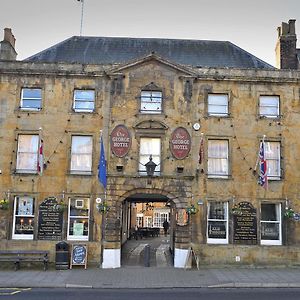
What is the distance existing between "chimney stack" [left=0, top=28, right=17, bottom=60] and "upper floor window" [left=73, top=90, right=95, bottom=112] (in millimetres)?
5217

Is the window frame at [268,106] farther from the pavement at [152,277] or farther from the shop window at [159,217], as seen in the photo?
the shop window at [159,217]

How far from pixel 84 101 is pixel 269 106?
10.0 metres

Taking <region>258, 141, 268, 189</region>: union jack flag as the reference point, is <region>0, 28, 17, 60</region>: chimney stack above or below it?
above

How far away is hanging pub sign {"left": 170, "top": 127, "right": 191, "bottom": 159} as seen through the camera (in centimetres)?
2223

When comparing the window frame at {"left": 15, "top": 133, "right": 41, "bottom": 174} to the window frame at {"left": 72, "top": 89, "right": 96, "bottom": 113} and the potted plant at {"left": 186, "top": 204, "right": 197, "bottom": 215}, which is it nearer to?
the window frame at {"left": 72, "top": 89, "right": 96, "bottom": 113}

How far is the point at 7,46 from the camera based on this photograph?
24.7 metres

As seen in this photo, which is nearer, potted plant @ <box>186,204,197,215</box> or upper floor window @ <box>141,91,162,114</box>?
potted plant @ <box>186,204,197,215</box>

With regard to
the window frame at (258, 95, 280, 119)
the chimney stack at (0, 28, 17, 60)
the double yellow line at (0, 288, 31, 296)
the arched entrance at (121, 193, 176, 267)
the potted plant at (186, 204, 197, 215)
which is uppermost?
the chimney stack at (0, 28, 17, 60)

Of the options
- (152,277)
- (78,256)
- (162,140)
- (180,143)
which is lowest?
(152,277)

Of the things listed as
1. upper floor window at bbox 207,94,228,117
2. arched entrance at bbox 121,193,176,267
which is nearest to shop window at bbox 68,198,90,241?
arched entrance at bbox 121,193,176,267

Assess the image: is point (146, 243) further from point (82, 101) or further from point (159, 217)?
point (159, 217)

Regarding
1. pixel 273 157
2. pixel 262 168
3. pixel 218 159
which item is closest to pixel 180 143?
pixel 218 159

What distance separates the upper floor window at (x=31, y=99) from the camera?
74.3ft

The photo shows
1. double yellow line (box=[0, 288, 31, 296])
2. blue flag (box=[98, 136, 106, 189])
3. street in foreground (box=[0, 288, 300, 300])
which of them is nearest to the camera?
street in foreground (box=[0, 288, 300, 300])
